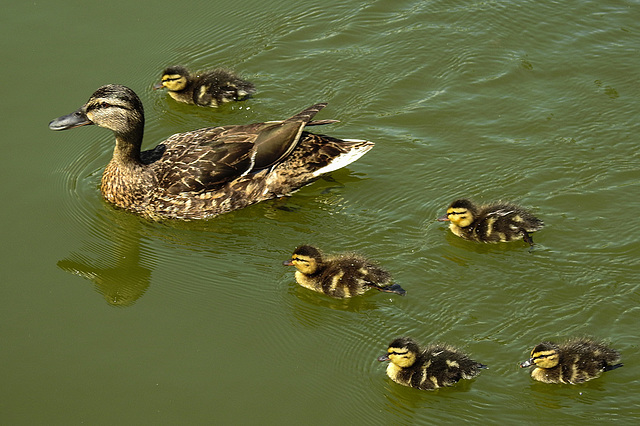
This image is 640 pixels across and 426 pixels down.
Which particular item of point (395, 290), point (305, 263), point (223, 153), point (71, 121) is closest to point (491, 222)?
point (395, 290)

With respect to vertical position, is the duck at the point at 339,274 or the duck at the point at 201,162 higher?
the duck at the point at 201,162

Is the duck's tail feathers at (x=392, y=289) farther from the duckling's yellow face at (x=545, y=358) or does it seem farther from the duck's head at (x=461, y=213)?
the duckling's yellow face at (x=545, y=358)

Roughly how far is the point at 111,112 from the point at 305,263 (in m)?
1.91

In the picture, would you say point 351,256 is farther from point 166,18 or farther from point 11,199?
point 166,18

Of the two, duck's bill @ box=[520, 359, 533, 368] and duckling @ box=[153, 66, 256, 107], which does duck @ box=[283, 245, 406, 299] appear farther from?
duckling @ box=[153, 66, 256, 107]

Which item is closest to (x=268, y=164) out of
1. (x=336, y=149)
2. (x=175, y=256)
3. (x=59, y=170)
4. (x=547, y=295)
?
(x=336, y=149)

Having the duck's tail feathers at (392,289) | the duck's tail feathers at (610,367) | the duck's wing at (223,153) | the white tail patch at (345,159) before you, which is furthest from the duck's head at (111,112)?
the duck's tail feathers at (610,367)

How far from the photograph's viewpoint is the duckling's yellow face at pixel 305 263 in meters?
5.25

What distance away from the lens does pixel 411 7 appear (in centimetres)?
778

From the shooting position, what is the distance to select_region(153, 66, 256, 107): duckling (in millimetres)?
6832

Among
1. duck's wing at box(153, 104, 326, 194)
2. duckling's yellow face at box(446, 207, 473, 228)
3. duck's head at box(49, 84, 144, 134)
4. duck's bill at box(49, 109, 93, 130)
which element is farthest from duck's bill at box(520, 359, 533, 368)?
duck's bill at box(49, 109, 93, 130)

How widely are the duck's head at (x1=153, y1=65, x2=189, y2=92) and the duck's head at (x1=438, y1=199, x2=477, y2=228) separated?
2.62 metres

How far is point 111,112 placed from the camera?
5992 mm

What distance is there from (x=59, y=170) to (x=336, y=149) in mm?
2147
